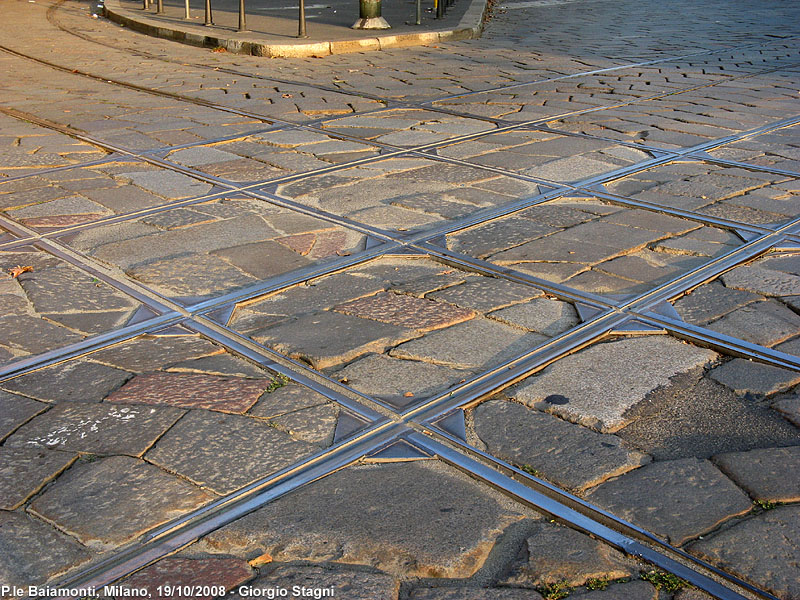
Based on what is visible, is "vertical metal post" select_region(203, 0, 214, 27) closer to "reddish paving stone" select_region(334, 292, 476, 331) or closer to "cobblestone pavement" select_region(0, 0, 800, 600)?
"cobblestone pavement" select_region(0, 0, 800, 600)

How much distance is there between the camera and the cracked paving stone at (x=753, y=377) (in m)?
2.62

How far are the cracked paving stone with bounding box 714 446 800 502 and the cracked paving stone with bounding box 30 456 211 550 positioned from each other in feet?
4.51

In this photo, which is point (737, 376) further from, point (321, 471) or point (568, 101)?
point (568, 101)

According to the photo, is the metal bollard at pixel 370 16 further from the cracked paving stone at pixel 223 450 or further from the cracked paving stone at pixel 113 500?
the cracked paving stone at pixel 113 500

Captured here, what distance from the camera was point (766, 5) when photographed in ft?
51.1

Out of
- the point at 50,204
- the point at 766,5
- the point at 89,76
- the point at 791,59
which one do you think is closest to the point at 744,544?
the point at 50,204

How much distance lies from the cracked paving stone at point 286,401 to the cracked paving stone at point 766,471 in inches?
46.1

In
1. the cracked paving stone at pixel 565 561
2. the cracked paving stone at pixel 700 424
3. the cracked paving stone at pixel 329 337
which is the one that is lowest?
the cracked paving stone at pixel 565 561

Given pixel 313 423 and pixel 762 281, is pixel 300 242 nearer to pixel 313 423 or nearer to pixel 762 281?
pixel 313 423

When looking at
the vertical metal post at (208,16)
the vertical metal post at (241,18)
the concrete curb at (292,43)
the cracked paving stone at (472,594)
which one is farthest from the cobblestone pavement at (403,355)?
the vertical metal post at (208,16)

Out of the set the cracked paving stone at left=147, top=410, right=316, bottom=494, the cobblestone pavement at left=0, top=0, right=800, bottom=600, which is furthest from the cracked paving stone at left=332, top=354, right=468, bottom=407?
the cracked paving stone at left=147, top=410, right=316, bottom=494

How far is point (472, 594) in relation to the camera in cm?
179

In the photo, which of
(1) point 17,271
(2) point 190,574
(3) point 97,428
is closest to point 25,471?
(3) point 97,428

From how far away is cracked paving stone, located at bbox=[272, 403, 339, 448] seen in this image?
2.36 metres
